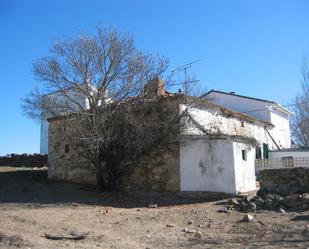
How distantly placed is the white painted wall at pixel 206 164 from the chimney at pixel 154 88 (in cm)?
243

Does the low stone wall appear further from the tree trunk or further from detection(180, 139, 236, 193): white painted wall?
the tree trunk

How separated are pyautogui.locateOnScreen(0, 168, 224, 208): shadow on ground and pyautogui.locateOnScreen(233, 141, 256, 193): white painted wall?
3.66 feet

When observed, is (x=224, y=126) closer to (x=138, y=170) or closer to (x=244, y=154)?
(x=244, y=154)

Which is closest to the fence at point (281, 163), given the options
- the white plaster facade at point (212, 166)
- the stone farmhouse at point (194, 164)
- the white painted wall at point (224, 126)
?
the white painted wall at point (224, 126)

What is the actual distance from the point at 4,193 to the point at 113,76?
6513 mm

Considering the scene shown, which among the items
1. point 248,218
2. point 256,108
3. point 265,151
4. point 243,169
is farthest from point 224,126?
point 248,218

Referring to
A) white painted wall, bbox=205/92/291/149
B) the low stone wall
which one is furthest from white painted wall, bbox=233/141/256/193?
white painted wall, bbox=205/92/291/149

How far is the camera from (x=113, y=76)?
59.4 feet

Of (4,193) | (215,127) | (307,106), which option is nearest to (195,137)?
(215,127)

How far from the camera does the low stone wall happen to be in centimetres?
1503

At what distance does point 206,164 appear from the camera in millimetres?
17359

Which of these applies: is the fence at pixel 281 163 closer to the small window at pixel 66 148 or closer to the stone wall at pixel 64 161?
the stone wall at pixel 64 161

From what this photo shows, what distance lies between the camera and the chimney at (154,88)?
1806 cm

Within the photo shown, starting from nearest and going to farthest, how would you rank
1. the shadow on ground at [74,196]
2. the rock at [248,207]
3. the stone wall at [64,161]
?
the rock at [248,207] → the shadow on ground at [74,196] → the stone wall at [64,161]
